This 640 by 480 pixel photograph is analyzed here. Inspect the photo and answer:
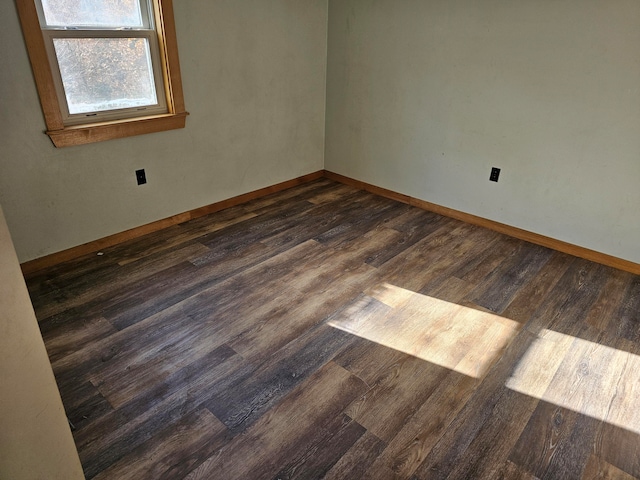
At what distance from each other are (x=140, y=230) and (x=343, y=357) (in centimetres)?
188

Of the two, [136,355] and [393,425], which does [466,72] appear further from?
[136,355]

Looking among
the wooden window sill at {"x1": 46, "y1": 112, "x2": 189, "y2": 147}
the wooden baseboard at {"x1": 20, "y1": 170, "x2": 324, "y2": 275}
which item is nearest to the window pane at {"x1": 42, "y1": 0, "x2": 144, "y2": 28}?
the wooden window sill at {"x1": 46, "y1": 112, "x2": 189, "y2": 147}

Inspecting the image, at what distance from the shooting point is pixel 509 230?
3.21 meters

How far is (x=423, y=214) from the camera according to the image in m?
3.53

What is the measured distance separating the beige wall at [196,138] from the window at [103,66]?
74 millimetres

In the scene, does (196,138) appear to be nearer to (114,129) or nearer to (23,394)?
(114,129)

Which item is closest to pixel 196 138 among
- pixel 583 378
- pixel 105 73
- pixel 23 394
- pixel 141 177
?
pixel 141 177

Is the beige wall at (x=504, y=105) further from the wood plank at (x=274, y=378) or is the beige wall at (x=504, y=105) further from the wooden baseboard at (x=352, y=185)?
the wood plank at (x=274, y=378)

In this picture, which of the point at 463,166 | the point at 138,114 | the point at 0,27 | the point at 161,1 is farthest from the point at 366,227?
the point at 0,27

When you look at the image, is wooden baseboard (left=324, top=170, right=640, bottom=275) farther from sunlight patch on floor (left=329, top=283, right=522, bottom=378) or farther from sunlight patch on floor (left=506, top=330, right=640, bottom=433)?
sunlight patch on floor (left=329, top=283, right=522, bottom=378)

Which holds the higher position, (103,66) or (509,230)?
(103,66)

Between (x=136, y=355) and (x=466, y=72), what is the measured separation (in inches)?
110

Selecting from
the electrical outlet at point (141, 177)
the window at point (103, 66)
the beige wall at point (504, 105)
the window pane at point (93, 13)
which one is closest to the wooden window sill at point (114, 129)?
the window at point (103, 66)

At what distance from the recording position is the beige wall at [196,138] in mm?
2412
